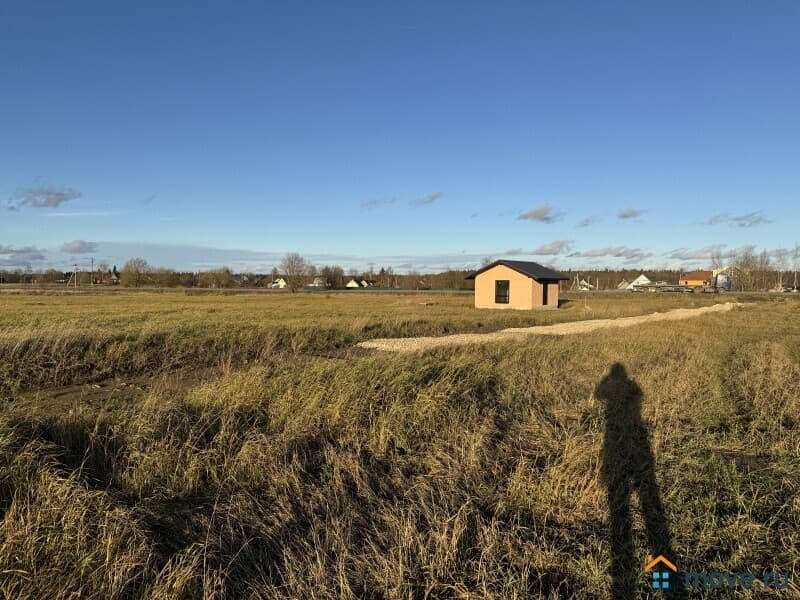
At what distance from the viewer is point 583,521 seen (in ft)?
13.2

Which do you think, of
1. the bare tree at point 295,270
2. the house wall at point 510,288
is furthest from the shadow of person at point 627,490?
the bare tree at point 295,270

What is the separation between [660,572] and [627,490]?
1276mm

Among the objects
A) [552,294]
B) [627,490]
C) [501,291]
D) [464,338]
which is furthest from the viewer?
[552,294]

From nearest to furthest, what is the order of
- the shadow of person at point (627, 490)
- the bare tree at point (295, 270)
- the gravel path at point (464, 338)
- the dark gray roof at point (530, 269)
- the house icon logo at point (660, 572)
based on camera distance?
the house icon logo at point (660, 572), the shadow of person at point (627, 490), the gravel path at point (464, 338), the dark gray roof at point (530, 269), the bare tree at point (295, 270)

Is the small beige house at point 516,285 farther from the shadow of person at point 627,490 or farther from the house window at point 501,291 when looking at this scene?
the shadow of person at point 627,490

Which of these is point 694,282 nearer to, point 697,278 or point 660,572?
point 697,278

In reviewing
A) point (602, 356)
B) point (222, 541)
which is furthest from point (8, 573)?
point (602, 356)

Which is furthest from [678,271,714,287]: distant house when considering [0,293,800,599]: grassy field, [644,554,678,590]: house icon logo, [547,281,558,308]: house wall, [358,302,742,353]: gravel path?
[644,554,678,590]: house icon logo

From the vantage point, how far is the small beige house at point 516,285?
120 feet

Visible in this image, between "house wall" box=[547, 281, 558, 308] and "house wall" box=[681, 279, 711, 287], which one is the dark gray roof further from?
"house wall" box=[681, 279, 711, 287]

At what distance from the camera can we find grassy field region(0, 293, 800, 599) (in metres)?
3.25

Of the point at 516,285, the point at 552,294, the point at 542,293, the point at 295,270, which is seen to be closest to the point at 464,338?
the point at 516,285

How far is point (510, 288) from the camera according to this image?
3766cm

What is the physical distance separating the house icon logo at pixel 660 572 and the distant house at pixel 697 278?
141615mm
